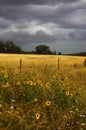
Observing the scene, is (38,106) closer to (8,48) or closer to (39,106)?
(39,106)

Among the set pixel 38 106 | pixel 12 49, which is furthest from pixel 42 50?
pixel 38 106

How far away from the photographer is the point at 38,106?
21.9ft

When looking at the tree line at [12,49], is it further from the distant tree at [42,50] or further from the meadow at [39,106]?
the meadow at [39,106]

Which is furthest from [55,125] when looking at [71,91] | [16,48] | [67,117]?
[16,48]

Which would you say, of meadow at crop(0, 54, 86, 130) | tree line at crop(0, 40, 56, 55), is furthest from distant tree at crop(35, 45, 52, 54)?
meadow at crop(0, 54, 86, 130)

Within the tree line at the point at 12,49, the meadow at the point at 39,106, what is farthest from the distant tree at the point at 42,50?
the meadow at the point at 39,106

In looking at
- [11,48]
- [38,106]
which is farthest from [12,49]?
[38,106]

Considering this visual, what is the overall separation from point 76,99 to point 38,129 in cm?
149

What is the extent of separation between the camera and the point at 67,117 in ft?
21.4

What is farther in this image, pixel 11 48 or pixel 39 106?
pixel 11 48

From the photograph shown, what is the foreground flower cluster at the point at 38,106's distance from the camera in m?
6.04

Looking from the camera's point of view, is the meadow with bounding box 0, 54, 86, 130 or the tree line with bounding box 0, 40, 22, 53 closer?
the meadow with bounding box 0, 54, 86, 130

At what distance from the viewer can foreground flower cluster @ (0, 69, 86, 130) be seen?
6.04 m

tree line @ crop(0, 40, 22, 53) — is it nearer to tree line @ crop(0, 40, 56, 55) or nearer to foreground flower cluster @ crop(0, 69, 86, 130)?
tree line @ crop(0, 40, 56, 55)
